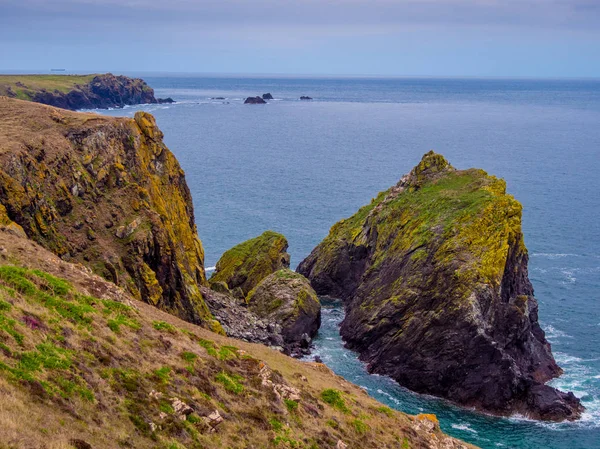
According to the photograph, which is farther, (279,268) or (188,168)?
(188,168)

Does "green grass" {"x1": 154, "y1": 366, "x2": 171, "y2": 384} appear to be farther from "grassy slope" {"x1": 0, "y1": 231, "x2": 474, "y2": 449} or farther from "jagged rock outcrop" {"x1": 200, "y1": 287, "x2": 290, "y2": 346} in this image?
"jagged rock outcrop" {"x1": 200, "y1": 287, "x2": 290, "y2": 346}

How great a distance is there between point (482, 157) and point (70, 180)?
14315 cm

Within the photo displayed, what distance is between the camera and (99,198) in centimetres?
5809

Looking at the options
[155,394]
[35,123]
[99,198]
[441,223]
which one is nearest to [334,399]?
[155,394]

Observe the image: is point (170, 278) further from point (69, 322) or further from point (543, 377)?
point (543, 377)

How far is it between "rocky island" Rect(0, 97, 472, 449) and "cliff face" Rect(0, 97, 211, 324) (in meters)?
0.13

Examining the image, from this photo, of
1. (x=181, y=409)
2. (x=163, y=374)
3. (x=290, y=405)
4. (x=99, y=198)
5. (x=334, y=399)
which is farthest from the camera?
(x=99, y=198)

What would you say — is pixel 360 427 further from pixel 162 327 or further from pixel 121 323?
pixel 121 323

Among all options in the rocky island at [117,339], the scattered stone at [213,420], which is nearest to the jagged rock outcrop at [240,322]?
the rocky island at [117,339]

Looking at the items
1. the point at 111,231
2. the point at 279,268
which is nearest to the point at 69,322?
the point at 111,231

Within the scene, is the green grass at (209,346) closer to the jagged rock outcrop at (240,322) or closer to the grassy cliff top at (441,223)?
the jagged rock outcrop at (240,322)

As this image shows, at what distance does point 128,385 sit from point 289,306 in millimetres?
47330

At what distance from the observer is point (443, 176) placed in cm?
8856

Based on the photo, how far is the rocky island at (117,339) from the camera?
2508 cm
